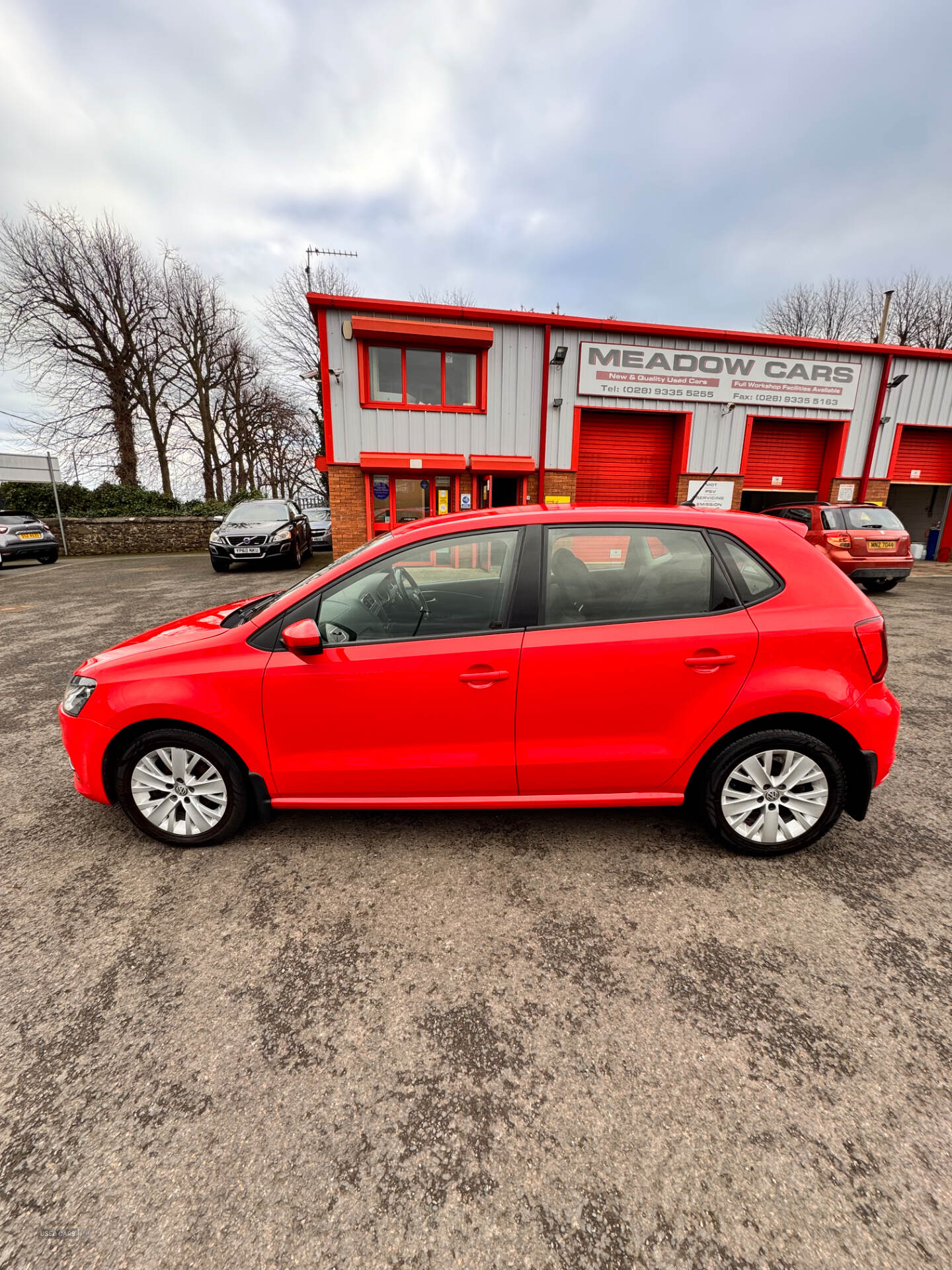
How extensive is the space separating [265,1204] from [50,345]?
3064cm

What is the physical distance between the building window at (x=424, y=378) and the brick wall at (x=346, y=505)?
1.59 m

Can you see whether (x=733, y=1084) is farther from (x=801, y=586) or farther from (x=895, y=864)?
(x=801, y=586)

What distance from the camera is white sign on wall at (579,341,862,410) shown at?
12.5 metres

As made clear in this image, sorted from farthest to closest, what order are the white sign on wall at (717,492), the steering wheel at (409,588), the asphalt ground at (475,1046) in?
1. the white sign on wall at (717,492)
2. the steering wheel at (409,588)
3. the asphalt ground at (475,1046)

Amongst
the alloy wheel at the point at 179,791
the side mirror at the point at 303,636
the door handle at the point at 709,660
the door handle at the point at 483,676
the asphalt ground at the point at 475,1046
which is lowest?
the asphalt ground at the point at 475,1046

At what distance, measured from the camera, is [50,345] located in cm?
2244

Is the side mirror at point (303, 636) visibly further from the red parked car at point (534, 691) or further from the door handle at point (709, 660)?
the door handle at point (709, 660)

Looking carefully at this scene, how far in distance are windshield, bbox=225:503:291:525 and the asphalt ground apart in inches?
435

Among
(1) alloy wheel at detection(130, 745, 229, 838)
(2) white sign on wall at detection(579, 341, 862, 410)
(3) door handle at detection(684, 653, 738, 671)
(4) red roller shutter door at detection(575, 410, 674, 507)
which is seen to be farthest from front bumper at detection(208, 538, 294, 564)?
(3) door handle at detection(684, 653, 738, 671)

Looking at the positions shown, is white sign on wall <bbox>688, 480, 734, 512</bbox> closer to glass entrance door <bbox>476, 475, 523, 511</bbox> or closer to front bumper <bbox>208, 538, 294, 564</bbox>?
glass entrance door <bbox>476, 475, 523, 511</bbox>

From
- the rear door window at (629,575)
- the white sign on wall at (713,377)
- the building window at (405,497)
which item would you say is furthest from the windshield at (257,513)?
the rear door window at (629,575)

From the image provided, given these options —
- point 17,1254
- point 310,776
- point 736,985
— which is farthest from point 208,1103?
point 736,985

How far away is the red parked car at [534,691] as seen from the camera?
7.71 feet

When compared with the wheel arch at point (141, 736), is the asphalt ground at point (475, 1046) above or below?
below
